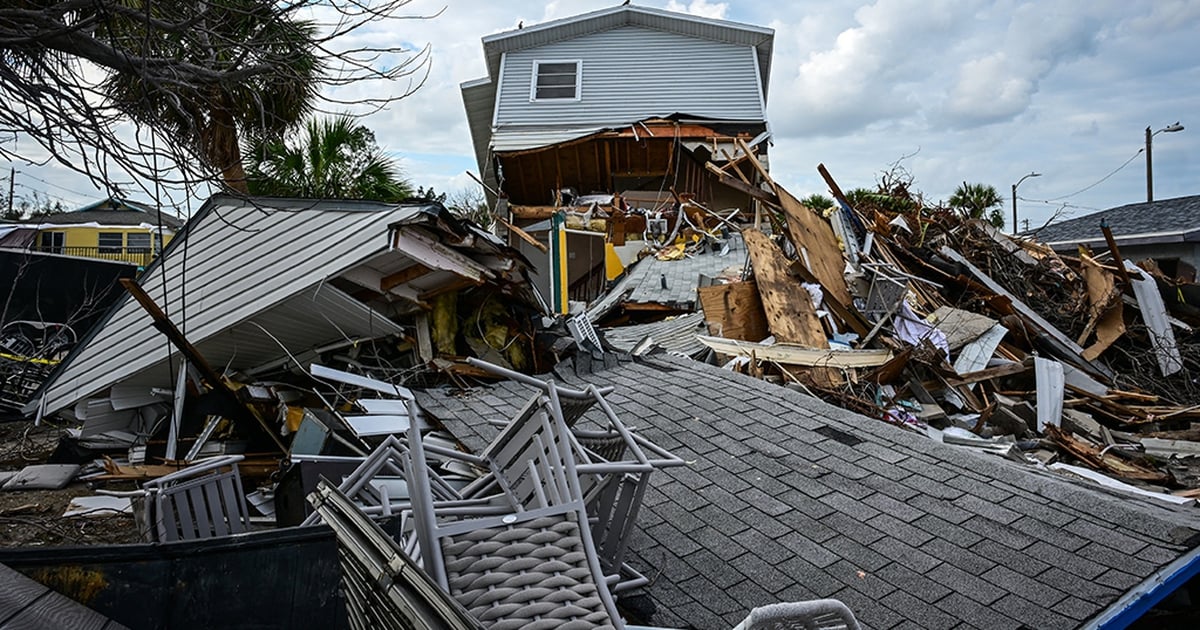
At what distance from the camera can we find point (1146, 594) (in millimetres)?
2697

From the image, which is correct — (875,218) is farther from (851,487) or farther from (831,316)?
(851,487)

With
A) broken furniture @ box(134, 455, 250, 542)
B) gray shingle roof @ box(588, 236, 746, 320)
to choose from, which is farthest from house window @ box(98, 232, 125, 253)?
broken furniture @ box(134, 455, 250, 542)

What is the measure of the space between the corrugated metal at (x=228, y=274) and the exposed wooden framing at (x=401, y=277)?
476 mm

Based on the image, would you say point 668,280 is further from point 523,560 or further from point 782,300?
point 523,560

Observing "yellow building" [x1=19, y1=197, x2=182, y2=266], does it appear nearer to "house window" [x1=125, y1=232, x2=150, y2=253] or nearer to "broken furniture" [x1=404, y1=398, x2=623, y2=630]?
"house window" [x1=125, y1=232, x2=150, y2=253]

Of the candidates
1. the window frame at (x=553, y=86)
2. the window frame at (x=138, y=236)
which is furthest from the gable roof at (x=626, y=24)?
the window frame at (x=138, y=236)

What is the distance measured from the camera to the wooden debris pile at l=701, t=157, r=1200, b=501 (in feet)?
20.6

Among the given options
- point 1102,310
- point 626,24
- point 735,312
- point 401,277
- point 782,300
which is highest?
point 626,24

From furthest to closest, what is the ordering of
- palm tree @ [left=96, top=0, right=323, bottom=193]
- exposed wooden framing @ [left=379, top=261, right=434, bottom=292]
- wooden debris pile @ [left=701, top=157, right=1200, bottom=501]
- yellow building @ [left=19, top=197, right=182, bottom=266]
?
yellow building @ [left=19, top=197, right=182, bottom=266]
wooden debris pile @ [left=701, top=157, right=1200, bottom=501]
exposed wooden framing @ [left=379, top=261, right=434, bottom=292]
palm tree @ [left=96, top=0, right=323, bottom=193]

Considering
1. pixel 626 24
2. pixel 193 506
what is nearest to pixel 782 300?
pixel 193 506

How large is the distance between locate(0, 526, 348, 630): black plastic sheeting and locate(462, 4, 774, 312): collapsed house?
12.9 meters

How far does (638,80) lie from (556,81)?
2.02 meters

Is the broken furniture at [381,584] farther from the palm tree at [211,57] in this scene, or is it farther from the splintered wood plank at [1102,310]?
the splintered wood plank at [1102,310]

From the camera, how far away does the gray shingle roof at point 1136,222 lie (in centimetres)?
1376
